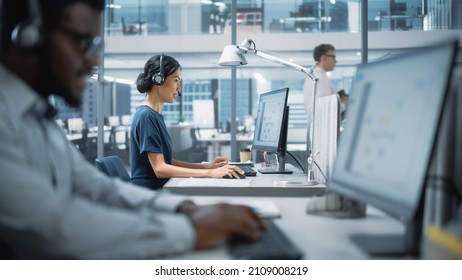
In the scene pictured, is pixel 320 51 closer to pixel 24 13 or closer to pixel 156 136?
pixel 156 136

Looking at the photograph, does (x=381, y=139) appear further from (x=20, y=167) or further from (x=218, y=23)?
(x=218, y=23)

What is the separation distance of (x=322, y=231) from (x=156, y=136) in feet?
4.36

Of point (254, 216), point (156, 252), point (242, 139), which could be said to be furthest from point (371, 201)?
point (242, 139)

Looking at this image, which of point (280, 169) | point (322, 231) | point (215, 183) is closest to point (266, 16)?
point (280, 169)

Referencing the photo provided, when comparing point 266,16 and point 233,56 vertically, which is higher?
point 266,16

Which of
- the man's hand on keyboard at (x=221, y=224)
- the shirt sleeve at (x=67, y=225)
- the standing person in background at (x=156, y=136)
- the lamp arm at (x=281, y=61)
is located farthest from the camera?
the standing person in background at (x=156, y=136)

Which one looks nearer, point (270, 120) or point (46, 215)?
point (46, 215)

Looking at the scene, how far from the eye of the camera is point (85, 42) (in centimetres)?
76

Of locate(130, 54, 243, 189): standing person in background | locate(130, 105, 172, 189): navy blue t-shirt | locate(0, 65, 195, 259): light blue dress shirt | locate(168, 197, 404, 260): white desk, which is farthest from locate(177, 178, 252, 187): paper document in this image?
locate(0, 65, 195, 259): light blue dress shirt

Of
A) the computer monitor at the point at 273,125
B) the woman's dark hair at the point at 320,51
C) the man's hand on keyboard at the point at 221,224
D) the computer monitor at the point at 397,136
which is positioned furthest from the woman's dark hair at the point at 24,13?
the woman's dark hair at the point at 320,51

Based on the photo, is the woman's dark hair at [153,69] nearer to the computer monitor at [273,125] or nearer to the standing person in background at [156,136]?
the standing person in background at [156,136]

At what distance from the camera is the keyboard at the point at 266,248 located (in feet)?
2.43

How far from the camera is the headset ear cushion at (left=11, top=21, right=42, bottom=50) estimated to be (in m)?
0.71

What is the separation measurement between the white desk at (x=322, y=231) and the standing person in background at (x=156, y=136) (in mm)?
909
